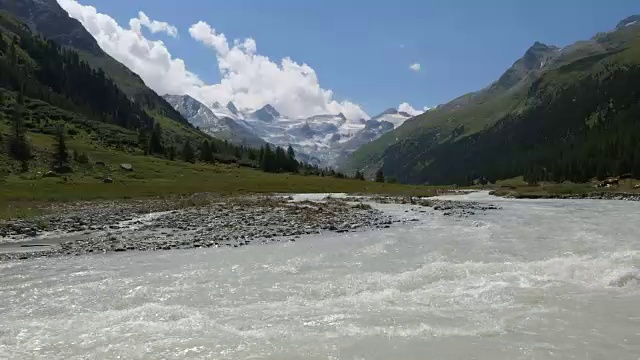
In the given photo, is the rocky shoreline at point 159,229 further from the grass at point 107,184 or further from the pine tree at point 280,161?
the pine tree at point 280,161

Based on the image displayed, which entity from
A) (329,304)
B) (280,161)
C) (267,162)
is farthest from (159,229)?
(280,161)

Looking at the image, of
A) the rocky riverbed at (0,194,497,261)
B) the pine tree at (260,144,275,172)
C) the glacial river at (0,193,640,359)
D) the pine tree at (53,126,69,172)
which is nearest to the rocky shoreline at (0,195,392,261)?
the rocky riverbed at (0,194,497,261)

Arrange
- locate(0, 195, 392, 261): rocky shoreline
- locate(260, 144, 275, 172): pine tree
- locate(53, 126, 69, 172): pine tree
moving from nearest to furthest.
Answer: locate(0, 195, 392, 261): rocky shoreline
locate(53, 126, 69, 172): pine tree
locate(260, 144, 275, 172): pine tree

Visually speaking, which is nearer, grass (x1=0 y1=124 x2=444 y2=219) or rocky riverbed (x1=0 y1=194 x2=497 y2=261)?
rocky riverbed (x1=0 y1=194 x2=497 y2=261)

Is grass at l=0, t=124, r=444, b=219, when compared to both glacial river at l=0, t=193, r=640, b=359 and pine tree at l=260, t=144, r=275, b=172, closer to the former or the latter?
glacial river at l=0, t=193, r=640, b=359

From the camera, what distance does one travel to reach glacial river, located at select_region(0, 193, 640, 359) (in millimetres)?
10945

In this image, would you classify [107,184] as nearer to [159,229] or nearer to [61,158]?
[61,158]

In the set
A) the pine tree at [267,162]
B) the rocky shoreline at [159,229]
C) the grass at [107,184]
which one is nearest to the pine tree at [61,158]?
the grass at [107,184]

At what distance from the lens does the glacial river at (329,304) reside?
10.9m

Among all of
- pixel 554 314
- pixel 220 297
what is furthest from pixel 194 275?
pixel 554 314

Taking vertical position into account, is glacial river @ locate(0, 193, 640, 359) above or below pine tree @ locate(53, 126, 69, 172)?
below

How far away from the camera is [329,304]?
576 inches

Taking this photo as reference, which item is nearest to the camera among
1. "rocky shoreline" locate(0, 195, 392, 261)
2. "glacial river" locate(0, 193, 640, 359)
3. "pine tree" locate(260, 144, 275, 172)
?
"glacial river" locate(0, 193, 640, 359)

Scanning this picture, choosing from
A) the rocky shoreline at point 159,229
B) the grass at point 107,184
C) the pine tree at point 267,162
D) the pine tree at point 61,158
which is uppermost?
the pine tree at point 267,162
